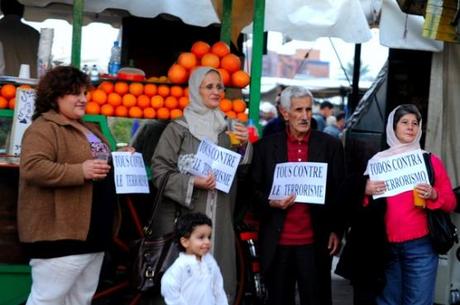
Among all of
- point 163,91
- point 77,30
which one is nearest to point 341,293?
point 163,91

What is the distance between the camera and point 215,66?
21.7 ft

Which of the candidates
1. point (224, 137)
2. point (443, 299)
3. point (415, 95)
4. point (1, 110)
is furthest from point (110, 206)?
point (415, 95)

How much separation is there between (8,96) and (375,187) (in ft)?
8.28

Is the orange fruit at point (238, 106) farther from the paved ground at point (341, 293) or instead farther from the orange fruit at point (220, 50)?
the paved ground at point (341, 293)

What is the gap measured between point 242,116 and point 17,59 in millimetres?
3274

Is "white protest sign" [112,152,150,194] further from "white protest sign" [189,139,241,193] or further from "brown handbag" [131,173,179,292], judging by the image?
"white protest sign" [189,139,241,193]

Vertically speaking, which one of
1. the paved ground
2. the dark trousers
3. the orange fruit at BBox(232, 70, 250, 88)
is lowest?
the paved ground

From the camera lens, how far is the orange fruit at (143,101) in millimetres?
6500

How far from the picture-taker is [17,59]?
8.91m

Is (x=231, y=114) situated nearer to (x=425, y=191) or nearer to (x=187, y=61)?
(x=187, y=61)

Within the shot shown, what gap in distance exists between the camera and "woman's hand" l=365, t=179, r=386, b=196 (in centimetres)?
552

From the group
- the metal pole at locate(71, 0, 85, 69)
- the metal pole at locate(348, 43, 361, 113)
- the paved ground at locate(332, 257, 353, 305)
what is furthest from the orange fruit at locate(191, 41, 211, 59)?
the metal pole at locate(348, 43, 361, 113)

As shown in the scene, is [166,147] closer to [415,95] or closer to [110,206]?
[110,206]

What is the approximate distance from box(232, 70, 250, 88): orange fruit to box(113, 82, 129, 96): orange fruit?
792 mm
